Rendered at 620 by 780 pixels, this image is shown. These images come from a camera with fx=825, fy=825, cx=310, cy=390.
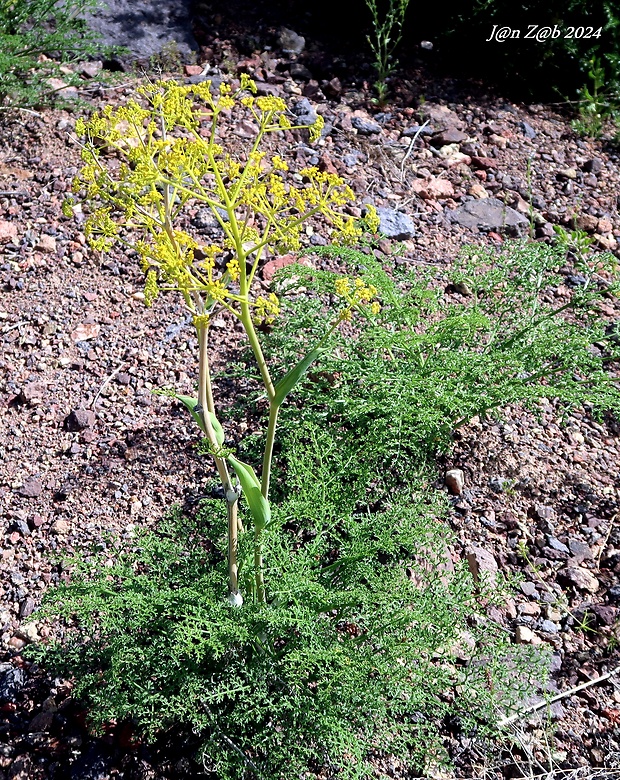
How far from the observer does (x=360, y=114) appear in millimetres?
4750

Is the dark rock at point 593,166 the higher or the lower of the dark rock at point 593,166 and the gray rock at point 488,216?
the higher

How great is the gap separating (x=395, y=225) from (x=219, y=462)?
2445 mm

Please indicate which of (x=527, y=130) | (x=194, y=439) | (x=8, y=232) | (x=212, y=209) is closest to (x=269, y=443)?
(x=212, y=209)

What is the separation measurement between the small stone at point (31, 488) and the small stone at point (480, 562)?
5.08ft

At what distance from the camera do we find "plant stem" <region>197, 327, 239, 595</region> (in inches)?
73.1

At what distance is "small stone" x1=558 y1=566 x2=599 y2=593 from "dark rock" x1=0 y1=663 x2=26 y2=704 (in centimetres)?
185

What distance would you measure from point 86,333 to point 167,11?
258cm

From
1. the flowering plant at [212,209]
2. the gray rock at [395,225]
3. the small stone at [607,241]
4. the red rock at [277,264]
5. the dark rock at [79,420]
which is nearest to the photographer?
the flowering plant at [212,209]

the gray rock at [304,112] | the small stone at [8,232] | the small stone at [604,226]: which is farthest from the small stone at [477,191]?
the small stone at [8,232]

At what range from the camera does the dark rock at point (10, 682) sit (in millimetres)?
2469

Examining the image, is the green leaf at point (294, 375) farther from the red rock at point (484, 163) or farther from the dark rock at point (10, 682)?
the red rock at point (484, 163)

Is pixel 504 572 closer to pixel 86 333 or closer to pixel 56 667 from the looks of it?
pixel 56 667

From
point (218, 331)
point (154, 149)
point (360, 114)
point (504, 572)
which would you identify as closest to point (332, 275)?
point (218, 331)

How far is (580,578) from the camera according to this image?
2.96m
